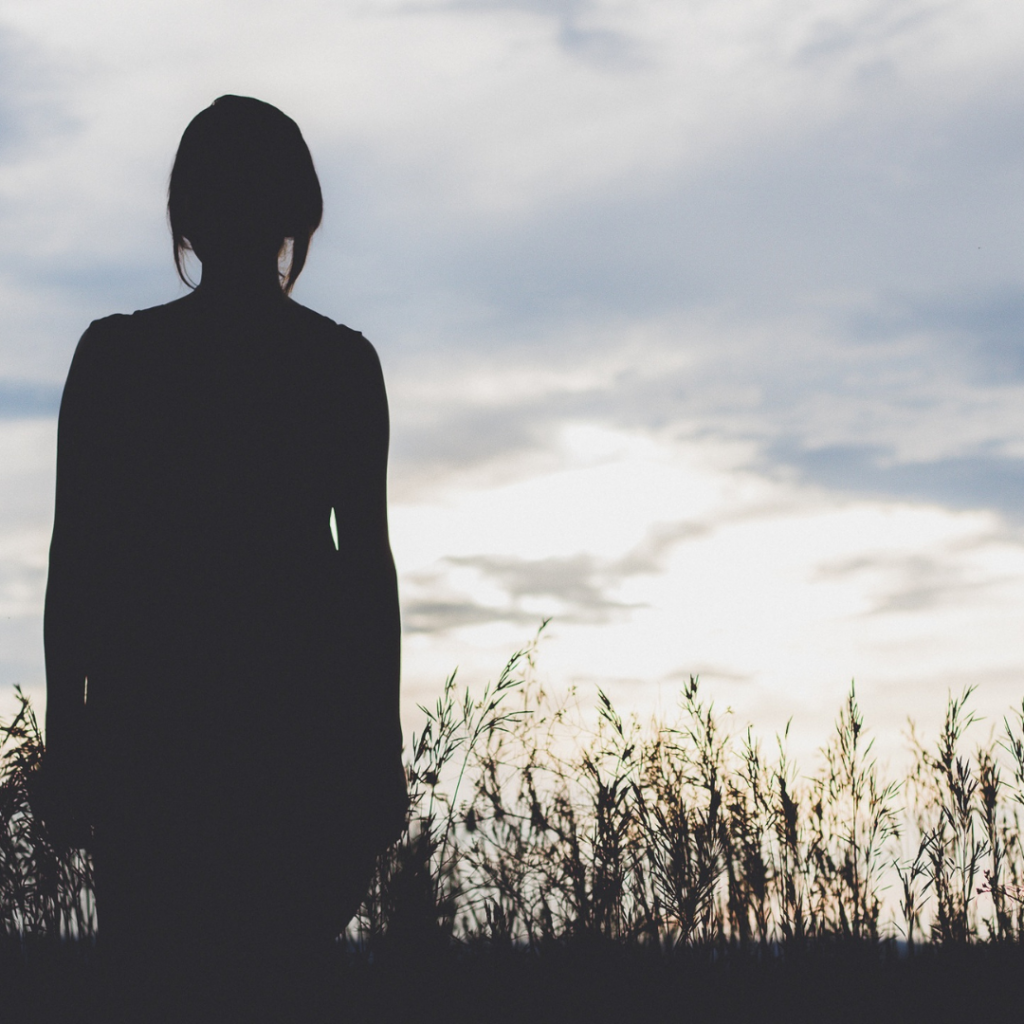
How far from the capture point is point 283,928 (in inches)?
62.1

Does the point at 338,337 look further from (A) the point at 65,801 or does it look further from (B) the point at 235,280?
(A) the point at 65,801

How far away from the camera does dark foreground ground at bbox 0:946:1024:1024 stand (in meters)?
2.80

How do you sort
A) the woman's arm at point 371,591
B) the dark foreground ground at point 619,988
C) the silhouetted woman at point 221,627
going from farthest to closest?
the dark foreground ground at point 619,988 → the woman's arm at point 371,591 → the silhouetted woman at point 221,627

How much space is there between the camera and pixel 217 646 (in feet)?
5.18

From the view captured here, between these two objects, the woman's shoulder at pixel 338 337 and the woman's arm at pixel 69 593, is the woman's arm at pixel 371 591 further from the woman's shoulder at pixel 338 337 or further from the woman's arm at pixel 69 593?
the woman's arm at pixel 69 593

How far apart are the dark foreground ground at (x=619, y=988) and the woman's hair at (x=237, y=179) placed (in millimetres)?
2004

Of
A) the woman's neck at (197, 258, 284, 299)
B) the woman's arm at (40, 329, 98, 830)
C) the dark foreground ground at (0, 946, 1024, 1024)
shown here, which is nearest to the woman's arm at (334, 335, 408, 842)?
the woman's neck at (197, 258, 284, 299)

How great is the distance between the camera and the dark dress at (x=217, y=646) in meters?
1.56

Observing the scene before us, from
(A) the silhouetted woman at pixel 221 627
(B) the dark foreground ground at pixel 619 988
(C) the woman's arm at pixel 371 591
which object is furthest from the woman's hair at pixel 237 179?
(B) the dark foreground ground at pixel 619 988

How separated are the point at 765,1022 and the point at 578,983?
0.52 metres

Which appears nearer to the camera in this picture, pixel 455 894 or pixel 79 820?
pixel 79 820

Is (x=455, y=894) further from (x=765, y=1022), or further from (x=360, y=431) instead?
(x=360, y=431)

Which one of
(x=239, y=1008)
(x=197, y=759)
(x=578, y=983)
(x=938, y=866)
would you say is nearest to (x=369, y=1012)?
(x=578, y=983)

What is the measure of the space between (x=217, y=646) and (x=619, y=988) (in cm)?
189
